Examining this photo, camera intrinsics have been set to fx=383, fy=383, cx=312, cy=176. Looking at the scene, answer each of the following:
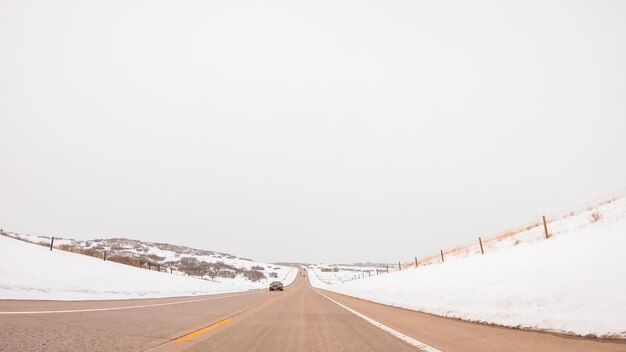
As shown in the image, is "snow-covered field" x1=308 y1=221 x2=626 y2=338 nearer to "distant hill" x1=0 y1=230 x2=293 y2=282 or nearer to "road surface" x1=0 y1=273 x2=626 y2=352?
"road surface" x1=0 y1=273 x2=626 y2=352

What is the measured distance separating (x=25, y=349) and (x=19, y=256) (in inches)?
794

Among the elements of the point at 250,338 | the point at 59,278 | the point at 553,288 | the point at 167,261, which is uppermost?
the point at 167,261

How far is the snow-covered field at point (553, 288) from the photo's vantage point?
7059 millimetres

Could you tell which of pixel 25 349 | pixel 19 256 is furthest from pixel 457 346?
pixel 19 256

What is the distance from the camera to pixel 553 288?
8906mm

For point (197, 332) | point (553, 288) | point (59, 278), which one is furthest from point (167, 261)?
point (553, 288)

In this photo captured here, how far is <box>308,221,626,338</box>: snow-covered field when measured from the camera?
7.06 metres

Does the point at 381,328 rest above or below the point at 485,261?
below

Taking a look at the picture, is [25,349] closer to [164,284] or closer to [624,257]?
[624,257]

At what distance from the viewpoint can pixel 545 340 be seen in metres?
6.48

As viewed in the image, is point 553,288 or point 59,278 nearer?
point 553,288

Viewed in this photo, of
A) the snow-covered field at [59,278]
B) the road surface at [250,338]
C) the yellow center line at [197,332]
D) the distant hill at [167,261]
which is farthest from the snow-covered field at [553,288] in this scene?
the distant hill at [167,261]

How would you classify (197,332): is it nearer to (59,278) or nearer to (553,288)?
(553,288)

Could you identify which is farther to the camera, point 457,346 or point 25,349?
point 457,346
